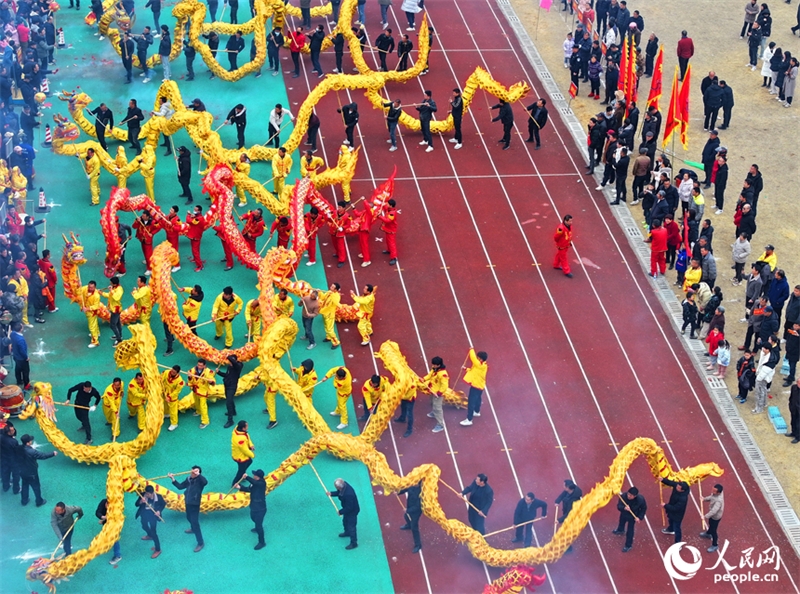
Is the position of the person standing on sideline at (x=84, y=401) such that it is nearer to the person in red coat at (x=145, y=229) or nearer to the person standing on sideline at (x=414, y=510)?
the person in red coat at (x=145, y=229)

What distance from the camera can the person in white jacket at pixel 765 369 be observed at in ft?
91.1

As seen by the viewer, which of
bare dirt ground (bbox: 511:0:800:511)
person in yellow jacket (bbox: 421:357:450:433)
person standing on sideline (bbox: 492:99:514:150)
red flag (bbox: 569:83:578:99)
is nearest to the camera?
person in yellow jacket (bbox: 421:357:450:433)

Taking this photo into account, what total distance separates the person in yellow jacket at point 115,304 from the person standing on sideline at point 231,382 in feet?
10.3

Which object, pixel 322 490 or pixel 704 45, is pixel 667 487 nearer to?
pixel 322 490

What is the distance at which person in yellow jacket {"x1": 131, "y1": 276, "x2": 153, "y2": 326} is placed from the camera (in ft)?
95.9

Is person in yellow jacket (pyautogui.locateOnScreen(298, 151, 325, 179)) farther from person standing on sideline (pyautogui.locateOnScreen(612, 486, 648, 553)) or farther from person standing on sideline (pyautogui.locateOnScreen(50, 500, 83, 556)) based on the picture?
person standing on sideline (pyautogui.locateOnScreen(612, 486, 648, 553))

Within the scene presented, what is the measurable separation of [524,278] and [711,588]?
10278mm

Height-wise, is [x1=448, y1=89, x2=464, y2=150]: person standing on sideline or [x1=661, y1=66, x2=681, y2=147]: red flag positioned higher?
[x1=661, y1=66, x2=681, y2=147]: red flag

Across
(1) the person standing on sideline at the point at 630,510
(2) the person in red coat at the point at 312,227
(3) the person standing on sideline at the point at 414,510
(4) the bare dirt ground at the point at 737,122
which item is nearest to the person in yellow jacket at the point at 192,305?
(2) the person in red coat at the point at 312,227

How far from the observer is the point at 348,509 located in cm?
2436

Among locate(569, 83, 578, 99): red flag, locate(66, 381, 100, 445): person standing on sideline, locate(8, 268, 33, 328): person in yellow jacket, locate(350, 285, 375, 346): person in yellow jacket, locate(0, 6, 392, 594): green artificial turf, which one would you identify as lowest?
locate(569, 83, 578, 99): red flag

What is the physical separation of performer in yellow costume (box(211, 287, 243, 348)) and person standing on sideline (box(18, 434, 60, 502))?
17.4ft

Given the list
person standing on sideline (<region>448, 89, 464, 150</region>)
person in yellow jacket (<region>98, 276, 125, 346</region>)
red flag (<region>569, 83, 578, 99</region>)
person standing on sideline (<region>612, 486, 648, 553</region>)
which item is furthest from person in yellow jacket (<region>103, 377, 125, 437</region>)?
red flag (<region>569, 83, 578, 99</region>)

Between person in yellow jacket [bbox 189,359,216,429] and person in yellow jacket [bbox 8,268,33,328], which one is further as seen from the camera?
person in yellow jacket [bbox 8,268,33,328]
